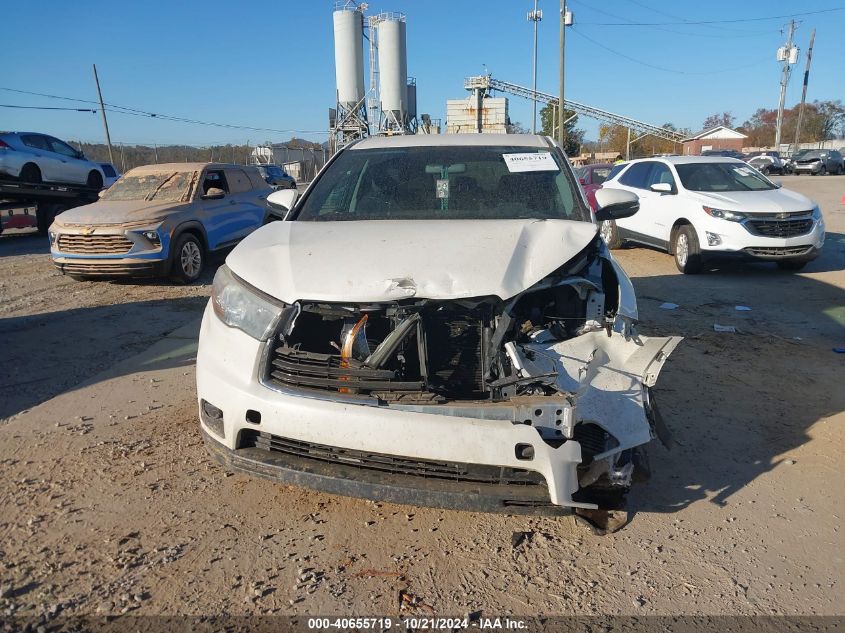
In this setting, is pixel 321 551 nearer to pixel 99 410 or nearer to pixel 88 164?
pixel 99 410

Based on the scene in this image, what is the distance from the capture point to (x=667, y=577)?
253 centimetres

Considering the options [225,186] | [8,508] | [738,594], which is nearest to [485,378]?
[738,594]

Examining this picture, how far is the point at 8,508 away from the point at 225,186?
748 cm

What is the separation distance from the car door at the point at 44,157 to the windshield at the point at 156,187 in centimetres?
685

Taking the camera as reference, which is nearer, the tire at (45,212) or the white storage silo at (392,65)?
the tire at (45,212)

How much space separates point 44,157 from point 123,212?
330 inches

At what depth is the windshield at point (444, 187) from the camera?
378 centimetres

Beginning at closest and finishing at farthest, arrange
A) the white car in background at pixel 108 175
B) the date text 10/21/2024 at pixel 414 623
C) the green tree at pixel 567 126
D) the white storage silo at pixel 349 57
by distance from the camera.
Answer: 1. the date text 10/21/2024 at pixel 414 623
2. the white car in background at pixel 108 175
3. the white storage silo at pixel 349 57
4. the green tree at pixel 567 126

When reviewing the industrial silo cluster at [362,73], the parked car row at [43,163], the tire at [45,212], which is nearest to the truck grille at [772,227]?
the parked car row at [43,163]

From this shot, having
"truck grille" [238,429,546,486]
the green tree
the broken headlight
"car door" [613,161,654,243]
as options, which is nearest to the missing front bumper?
"truck grille" [238,429,546,486]

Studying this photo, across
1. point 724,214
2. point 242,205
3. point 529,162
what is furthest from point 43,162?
point 724,214

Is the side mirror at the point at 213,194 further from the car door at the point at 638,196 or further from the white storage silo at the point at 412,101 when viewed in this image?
the white storage silo at the point at 412,101

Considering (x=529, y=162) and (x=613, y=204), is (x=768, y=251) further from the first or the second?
(x=529, y=162)

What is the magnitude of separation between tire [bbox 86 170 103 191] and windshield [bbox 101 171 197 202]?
26.4 ft
